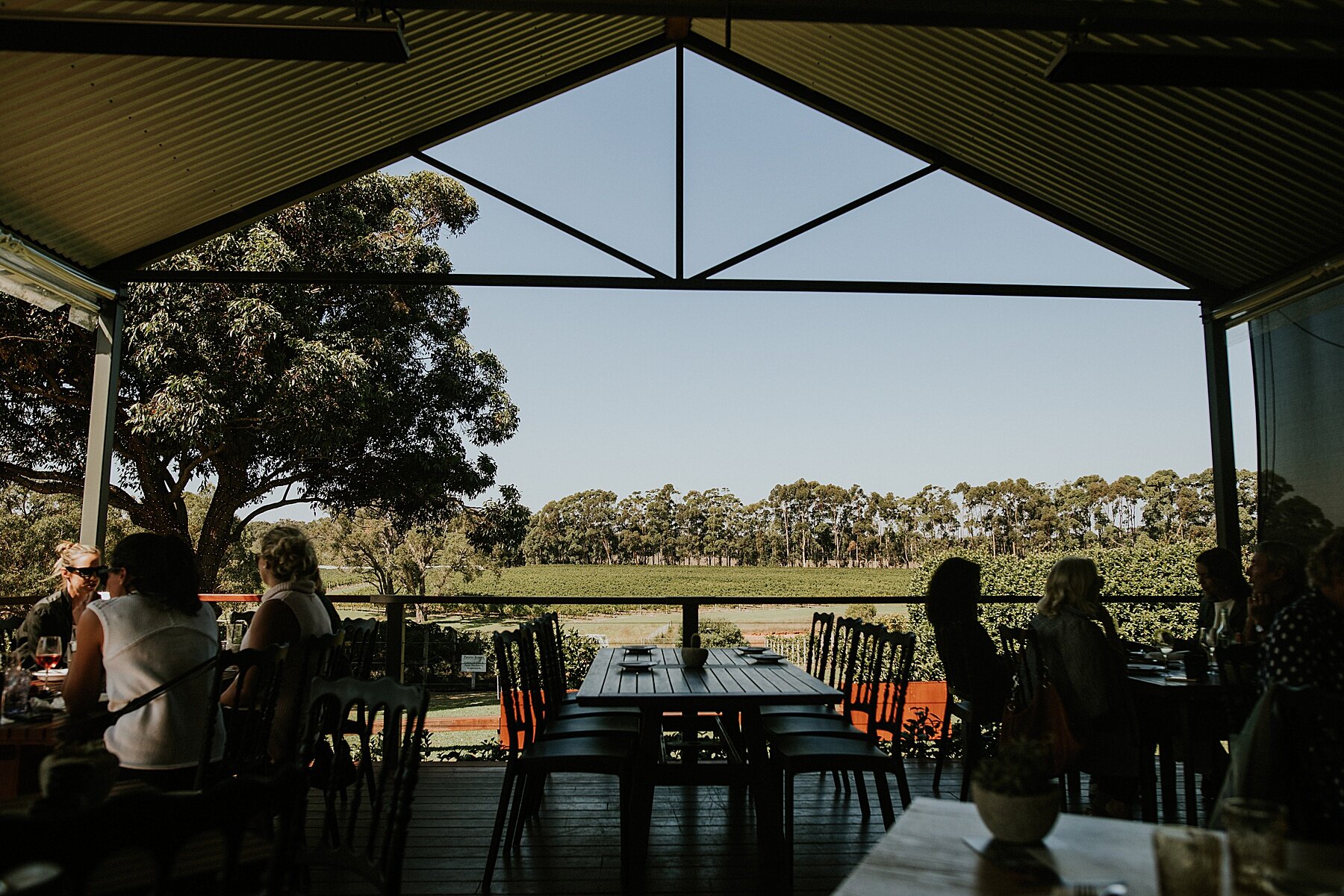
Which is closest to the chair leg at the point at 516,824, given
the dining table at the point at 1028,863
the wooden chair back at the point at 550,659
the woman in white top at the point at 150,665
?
the wooden chair back at the point at 550,659

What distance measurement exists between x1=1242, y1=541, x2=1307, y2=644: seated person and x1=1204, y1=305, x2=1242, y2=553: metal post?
2133 mm

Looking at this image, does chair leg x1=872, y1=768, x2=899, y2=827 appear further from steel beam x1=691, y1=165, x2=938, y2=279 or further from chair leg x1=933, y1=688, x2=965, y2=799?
steel beam x1=691, y1=165, x2=938, y2=279

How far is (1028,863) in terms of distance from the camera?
1500mm

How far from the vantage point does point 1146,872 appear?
1.44 meters

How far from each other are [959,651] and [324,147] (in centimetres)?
485

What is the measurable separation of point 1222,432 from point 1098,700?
3.48 m

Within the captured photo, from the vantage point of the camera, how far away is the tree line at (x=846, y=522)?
21.7m

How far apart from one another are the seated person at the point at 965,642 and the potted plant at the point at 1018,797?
3.05 metres

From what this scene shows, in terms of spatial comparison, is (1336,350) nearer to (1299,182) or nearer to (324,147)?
(1299,182)

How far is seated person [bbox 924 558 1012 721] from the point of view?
14.9ft

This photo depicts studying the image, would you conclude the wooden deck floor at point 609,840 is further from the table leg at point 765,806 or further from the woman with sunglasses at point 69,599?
the woman with sunglasses at point 69,599

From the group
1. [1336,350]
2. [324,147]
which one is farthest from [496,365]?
[1336,350]

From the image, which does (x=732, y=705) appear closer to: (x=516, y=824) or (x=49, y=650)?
(x=516, y=824)

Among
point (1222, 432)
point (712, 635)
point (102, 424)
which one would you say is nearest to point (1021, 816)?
point (1222, 432)
